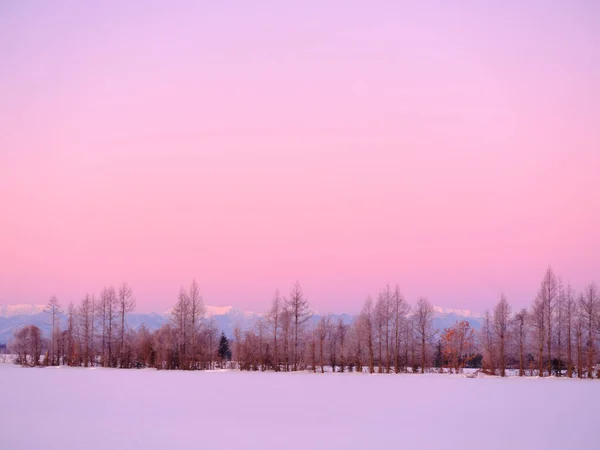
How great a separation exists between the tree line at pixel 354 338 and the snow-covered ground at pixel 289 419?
2271cm

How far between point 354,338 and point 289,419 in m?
49.7

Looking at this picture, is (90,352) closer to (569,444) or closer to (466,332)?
(466,332)

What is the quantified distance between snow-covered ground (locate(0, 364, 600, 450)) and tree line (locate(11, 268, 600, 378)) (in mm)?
22706

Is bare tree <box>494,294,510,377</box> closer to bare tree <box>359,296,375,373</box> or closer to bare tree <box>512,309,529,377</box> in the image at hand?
bare tree <box>512,309,529,377</box>

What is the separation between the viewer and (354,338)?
68.1 meters

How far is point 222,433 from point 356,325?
52865 millimetres

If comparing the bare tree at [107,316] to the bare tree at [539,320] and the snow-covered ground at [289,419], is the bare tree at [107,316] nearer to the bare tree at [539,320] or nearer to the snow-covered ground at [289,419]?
the snow-covered ground at [289,419]

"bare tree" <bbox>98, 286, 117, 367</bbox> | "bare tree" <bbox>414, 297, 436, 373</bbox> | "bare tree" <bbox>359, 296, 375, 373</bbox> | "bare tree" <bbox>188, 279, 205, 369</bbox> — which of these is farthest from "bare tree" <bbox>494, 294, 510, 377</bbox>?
"bare tree" <bbox>98, 286, 117, 367</bbox>

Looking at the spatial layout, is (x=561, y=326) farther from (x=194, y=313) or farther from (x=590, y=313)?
(x=194, y=313)

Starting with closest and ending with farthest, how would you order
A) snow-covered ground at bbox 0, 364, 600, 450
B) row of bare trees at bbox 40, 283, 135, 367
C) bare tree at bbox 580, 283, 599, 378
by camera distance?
snow-covered ground at bbox 0, 364, 600, 450 < bare tree at bbox 580, 283, 599, 378 < row of bare trees at bbox 40, 283, 135, 367

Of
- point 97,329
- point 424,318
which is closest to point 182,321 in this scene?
point 97,329

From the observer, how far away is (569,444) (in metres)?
15.3

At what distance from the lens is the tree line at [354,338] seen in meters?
51.3

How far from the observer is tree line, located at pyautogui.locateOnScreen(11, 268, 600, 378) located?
5131 cm
